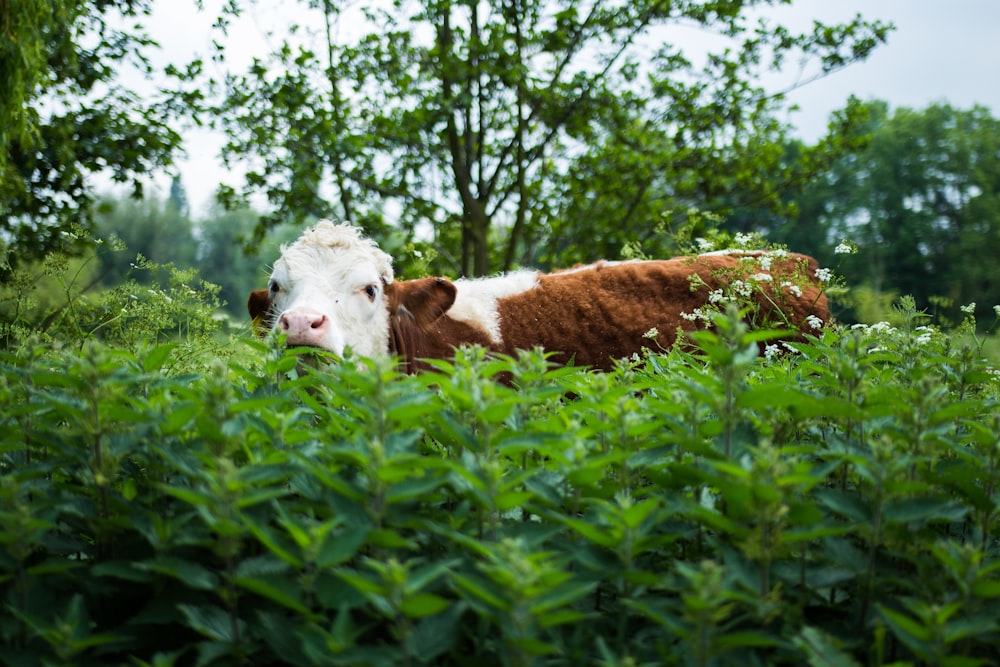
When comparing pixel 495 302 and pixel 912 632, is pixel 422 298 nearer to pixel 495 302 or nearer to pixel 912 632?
pixel 495 302

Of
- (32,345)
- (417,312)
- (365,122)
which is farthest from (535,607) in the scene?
(365,122)

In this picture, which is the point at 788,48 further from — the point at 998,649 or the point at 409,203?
the point at 998,649

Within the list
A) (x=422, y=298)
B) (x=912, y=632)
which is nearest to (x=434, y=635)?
(x=912, y=632)

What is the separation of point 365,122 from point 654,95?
4.03m

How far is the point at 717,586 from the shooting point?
3.68 ft

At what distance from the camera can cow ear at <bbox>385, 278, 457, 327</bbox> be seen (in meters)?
5.26

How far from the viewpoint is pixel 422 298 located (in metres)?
5.30

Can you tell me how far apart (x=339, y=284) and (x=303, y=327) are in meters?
0.71

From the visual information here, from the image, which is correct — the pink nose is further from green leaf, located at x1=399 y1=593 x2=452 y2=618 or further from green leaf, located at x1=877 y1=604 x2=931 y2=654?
green leaf, located at x1=877 y1=604 x2=931 y2=654

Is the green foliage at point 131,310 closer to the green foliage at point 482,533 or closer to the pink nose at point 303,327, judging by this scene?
the pink nose at point 303,327

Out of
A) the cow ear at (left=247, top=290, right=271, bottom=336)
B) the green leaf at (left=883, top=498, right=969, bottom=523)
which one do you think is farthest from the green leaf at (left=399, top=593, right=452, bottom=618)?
the cow ear at (left=247, top=290, right=271, bottom=336)

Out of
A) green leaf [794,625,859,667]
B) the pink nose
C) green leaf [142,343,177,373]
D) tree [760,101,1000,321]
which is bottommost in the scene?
green leaf [794,625,859,667]

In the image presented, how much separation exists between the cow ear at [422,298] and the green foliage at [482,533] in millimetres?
3524

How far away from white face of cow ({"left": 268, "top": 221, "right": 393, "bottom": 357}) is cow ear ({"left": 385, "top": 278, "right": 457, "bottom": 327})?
85 mm
